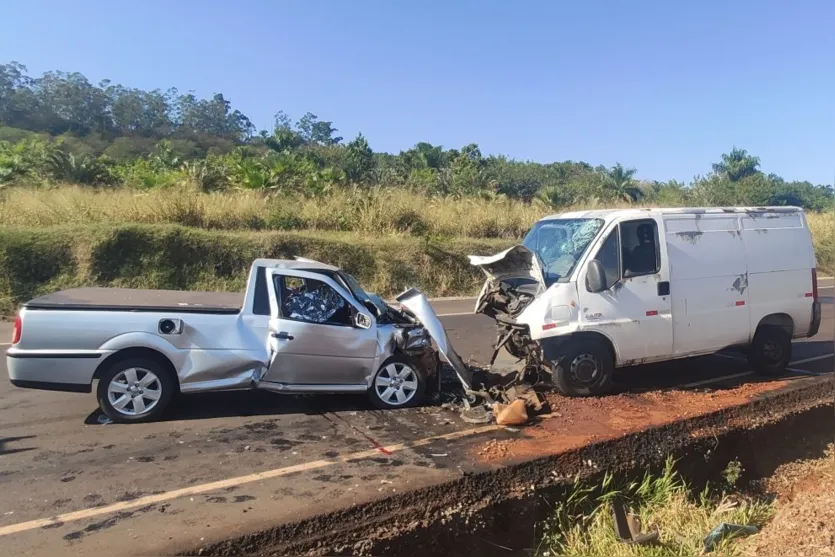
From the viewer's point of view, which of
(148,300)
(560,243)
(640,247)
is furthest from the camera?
(560,243)

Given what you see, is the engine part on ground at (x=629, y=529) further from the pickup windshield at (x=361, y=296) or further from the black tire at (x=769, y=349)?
the black tire at (x=769, y=349)

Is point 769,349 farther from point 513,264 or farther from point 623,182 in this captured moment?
point 623,182

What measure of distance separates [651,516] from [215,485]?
3544 mm

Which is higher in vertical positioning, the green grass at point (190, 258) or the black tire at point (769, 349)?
the green grass at point (190, 258)

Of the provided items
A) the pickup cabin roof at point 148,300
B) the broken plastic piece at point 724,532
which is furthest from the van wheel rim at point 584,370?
the pickup cabin roof at point 148,300

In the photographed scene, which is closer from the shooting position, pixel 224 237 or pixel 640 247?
pixel 640 247

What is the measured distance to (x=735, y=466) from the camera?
595 cm

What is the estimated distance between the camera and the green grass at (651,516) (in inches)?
180

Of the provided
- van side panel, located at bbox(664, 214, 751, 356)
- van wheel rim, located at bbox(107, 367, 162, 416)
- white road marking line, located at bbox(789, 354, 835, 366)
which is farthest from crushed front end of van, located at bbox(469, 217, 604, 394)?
white road marking line, located at bbox(789, 354, 835, 366)

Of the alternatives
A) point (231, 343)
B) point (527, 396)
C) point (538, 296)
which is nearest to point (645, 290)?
point (538, 296)

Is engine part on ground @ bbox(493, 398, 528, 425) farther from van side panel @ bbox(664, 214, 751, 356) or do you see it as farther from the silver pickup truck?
van side panel @ bbox(664, 214, 751, 356)

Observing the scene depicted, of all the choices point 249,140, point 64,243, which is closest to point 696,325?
point 64,243

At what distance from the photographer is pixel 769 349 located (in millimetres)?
8000

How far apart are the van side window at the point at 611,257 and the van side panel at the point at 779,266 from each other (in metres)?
1.92
